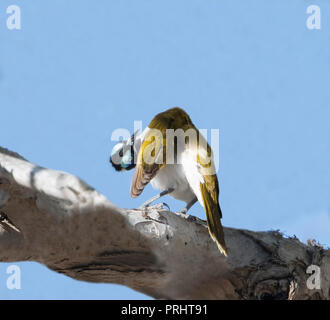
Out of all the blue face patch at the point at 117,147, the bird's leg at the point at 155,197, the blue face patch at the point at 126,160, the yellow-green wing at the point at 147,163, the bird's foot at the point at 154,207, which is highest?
the blue face patch at the point at 117,147

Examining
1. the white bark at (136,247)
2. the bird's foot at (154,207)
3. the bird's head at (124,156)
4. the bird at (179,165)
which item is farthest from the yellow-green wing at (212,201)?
the bird's head at (124,156)

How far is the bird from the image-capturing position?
536 centimetres

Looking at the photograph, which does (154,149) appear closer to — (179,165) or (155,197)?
(179,165)

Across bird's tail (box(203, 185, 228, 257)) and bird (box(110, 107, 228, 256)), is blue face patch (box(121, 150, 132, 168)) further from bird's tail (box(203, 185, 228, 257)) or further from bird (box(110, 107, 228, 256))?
bird's tail (box(203, 185, 228, 257))

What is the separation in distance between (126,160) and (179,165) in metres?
0.81

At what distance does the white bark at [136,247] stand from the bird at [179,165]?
19 centimetres

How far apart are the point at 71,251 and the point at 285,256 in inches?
83.6

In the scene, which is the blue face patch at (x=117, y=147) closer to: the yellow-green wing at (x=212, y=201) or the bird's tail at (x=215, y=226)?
the yellow-green wing at (x=212, y=201)

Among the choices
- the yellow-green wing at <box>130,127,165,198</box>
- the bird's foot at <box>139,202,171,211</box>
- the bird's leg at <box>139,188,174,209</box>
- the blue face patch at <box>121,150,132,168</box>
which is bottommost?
the bird's foot at <box>139,202,171,211</box>

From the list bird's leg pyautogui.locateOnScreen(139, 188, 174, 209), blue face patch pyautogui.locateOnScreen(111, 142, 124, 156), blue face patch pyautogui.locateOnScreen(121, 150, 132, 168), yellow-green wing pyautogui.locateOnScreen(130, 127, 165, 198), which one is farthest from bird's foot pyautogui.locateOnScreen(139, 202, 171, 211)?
blue face patch pyautogui.locateOnScreen(111, 142, 124, 156)

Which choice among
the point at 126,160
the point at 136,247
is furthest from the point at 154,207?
the point at 126,160

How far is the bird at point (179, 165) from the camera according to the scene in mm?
5359

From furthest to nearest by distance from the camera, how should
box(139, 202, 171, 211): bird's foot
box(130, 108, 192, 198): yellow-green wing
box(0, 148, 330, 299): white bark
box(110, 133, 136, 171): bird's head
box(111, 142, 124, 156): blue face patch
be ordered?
box(111, 142, 124, 156): blue face patch
box(110, 133, 136, 171): bird's head
box(130, 108, 192, 198): yellow-green wing
box(139, 202, 171, 211): bird's foot
box(0, 148, 330, 299): white bark
